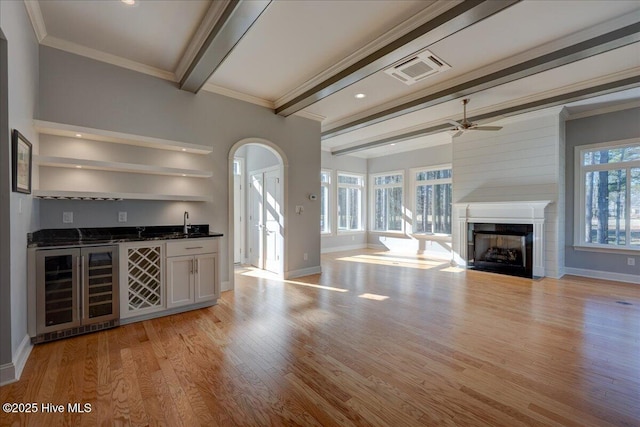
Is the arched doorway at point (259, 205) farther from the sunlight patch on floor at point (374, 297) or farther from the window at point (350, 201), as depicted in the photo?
the window at point (350, 201)

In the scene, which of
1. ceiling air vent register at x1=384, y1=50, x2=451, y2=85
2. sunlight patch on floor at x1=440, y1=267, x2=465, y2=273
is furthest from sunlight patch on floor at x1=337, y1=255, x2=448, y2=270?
ceiling air vent register at x1=384, y1=50, x2=451, y2=85

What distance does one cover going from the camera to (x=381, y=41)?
3049 mm

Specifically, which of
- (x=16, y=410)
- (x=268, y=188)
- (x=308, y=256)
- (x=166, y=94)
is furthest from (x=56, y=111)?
(x=308, y=256)

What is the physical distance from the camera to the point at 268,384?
2.02 metres

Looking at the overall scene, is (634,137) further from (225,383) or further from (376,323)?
(225,383)

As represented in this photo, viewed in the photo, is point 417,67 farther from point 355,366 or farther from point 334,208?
point 334,208

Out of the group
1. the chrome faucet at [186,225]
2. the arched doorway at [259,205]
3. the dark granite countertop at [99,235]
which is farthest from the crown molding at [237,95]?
the dark granite countertop at [99,235]

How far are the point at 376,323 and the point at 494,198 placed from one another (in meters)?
4.19

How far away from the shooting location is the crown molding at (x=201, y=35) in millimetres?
2535

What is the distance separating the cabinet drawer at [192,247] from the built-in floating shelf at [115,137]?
124 cm

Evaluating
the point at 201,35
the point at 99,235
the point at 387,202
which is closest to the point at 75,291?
the point at 99,235

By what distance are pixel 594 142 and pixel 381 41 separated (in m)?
4.73

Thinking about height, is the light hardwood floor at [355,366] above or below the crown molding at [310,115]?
below

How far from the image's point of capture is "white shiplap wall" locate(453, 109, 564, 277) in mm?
5098
